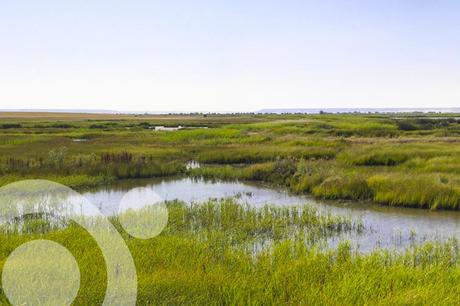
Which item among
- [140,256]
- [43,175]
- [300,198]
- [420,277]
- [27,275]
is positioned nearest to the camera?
[27,275]

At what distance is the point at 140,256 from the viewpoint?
10062 mm

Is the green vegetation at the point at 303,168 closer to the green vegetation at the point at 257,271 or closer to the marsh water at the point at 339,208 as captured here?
the marsh water at the point at 339,208

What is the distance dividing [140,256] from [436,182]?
1541cm

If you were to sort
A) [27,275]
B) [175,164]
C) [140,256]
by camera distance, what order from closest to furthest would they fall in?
[27,275]
[140,256]
[175,164]

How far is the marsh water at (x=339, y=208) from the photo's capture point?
46.6 ft

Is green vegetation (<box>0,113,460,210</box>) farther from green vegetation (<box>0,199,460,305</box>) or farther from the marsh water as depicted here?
green vegetation (<box>0,199,460,305</box>)

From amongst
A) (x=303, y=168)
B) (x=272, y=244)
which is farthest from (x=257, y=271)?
(x=303, y=168)

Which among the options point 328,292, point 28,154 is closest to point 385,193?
point 328,292

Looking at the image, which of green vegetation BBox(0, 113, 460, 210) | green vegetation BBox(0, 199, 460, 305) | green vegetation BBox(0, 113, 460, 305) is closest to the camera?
green vegetation BBox(0, 199, 460, 305)

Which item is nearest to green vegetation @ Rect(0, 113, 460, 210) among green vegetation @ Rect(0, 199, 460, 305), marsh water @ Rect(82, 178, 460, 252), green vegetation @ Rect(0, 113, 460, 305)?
green vegetation @ Rect(0, 113, 460, 305)

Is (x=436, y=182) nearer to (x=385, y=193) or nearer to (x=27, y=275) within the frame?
(x=385, y=193)

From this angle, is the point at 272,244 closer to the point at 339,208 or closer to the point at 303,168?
the point at 339,208

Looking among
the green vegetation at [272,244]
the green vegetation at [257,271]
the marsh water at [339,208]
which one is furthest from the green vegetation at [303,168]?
the green vegetation at [257,271]

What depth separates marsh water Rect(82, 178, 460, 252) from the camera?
14203 mm
